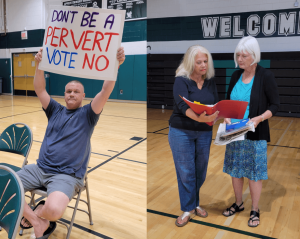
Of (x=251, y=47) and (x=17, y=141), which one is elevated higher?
(x=251, y=47)

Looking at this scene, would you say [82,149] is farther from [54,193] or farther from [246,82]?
[246,82]

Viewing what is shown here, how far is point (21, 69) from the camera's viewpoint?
12961 millimetres

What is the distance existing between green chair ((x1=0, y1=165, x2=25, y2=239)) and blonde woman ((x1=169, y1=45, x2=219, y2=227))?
1.21 metres

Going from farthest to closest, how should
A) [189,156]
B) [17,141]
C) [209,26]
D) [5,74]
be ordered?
[5,74] < [209,26] < [17,141] < [189,156]

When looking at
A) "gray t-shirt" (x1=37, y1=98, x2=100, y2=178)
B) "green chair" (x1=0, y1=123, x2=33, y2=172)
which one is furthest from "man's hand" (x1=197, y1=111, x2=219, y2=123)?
"green chair" (x1=0, y1=123, x2=33, y2=172)

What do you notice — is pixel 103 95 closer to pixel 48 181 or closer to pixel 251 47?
pixel 48 181

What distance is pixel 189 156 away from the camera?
7.06 feet

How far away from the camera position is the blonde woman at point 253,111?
212 cm

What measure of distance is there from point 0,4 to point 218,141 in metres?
14.3

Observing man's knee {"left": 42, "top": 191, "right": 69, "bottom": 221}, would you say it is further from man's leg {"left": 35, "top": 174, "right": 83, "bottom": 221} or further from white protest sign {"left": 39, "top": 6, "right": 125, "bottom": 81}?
white protest sign {"left": 39, "top": 6, "right": 125, "bottom": 81}

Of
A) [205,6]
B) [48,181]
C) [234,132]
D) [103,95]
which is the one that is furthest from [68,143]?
[205,6]

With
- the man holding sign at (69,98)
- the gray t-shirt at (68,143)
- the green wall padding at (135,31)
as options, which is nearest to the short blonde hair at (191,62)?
the man holding sign at (69,98)

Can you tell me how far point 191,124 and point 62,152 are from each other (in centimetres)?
98

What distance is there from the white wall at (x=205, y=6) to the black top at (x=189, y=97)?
688cm
